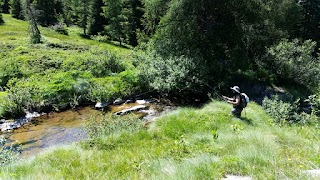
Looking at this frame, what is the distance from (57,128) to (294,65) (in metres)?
17.5

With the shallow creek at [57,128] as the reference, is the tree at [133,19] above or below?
above

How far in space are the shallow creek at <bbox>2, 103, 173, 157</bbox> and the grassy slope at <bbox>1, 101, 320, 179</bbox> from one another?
11.4 feet

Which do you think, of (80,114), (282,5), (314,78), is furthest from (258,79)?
(282,5)

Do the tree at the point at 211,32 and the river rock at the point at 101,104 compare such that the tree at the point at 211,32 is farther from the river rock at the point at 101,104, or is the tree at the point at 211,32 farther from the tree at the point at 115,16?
the tree at the point at 115,16

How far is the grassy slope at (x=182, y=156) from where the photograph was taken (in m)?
5.29

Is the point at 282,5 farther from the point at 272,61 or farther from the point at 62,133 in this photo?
the point at 62,133

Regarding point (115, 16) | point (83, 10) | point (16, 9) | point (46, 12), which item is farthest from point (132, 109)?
point (16, 9)

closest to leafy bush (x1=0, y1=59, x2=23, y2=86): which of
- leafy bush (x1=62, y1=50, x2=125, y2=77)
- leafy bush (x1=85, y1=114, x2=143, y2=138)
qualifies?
leafy bush (x1=62, y1=50, x2=125, y2=77)

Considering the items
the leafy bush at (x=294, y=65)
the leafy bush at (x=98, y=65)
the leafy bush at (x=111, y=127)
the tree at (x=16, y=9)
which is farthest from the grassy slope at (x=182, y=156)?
the tree at (x=16, y=9)

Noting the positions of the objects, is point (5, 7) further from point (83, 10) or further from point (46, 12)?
point (83, 10)

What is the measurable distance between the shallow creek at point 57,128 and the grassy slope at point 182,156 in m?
3.47

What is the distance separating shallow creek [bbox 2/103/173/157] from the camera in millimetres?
12352

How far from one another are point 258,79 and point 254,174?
16758mm

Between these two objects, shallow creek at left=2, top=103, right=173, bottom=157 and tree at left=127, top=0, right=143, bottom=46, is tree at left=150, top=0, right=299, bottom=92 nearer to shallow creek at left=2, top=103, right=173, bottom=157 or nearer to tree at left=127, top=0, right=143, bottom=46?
shallow creek at left=2, top=103, right=173, bottom=157
